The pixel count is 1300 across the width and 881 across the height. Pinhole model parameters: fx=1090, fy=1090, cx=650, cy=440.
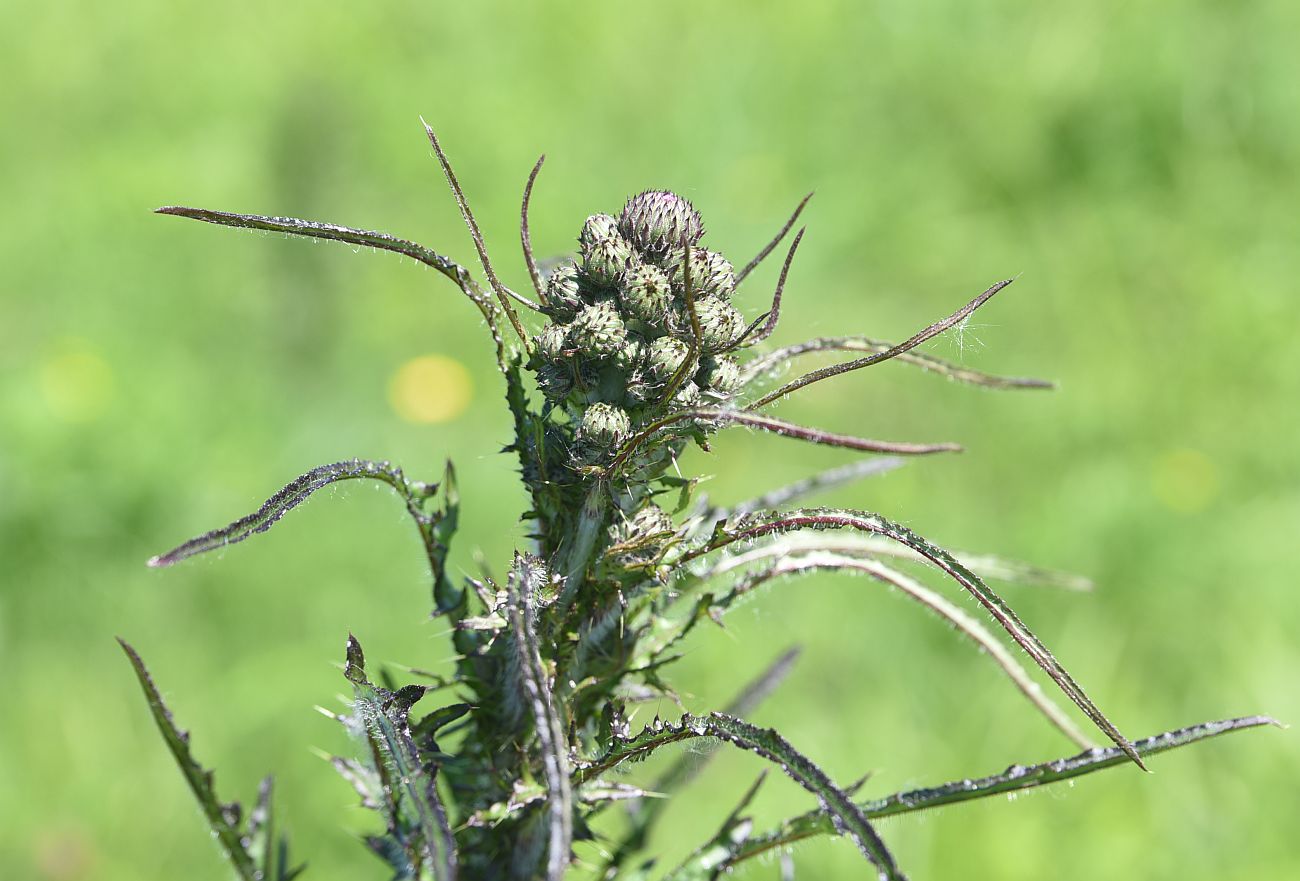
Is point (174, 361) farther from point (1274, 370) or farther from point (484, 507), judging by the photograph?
point (1274, 370)

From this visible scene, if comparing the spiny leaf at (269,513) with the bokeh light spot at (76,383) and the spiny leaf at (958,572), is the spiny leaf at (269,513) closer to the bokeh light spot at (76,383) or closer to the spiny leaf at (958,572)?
the spiny leaf at (958,572)

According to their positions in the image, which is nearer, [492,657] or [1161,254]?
[492,657]

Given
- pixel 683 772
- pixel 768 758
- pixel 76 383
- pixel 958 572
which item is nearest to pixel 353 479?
pixel 768 758

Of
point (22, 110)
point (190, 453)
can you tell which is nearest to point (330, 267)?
point (190, 453)

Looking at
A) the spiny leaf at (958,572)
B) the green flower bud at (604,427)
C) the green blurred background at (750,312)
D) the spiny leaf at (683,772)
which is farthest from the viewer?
the green blurred background at (750,312)

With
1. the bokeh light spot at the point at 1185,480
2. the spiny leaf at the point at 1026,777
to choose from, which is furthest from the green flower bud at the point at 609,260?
the bokeh light spot at the point at 1185,480

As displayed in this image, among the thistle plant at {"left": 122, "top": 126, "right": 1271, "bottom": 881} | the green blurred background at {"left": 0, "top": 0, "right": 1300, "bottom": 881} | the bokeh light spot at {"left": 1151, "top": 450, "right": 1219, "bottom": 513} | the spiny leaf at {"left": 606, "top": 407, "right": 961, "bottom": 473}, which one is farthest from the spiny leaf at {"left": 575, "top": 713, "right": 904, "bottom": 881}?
the bokeh light spot at {"left": 1151, "top": 450, "right": 1219, "bottom": 513}
